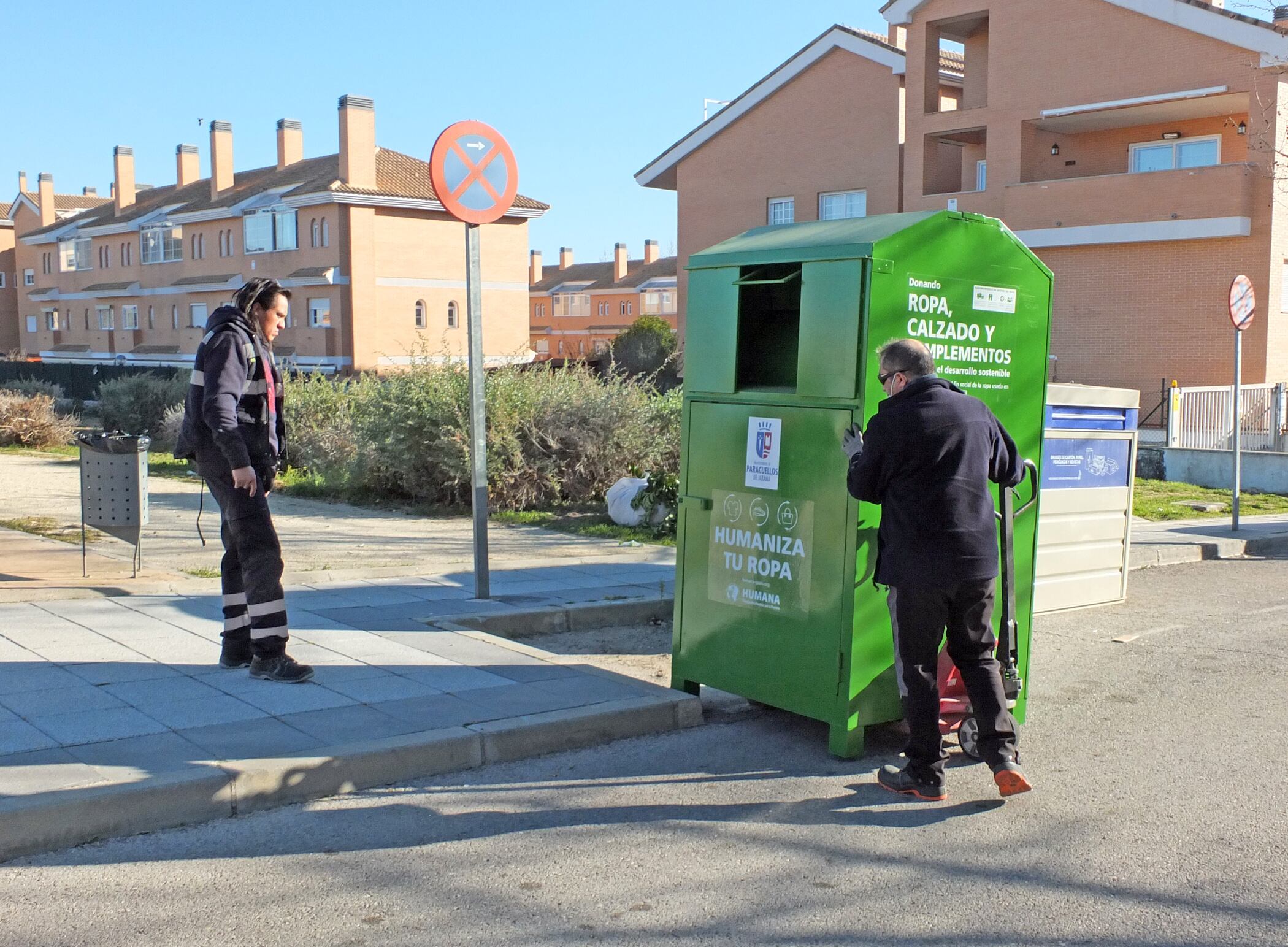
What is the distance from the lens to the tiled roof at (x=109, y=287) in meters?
64.1

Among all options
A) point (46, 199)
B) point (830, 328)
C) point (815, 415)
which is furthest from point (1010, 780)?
point (46, 199)

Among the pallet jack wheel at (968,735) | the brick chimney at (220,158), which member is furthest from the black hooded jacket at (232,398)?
the brick chimney at (220,158)

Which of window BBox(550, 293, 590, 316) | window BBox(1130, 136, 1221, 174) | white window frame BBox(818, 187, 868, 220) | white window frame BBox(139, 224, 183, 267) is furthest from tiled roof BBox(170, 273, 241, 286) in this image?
window BBox(1130, 136, 1221, 174)

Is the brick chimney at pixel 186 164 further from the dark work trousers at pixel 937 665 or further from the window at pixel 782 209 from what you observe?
the dark work trousers at pixel 937 665

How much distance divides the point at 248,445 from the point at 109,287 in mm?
65797

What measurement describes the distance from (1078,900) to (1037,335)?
2877mm

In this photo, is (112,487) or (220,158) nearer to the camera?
(112,487)

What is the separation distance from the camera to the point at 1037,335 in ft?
19.4

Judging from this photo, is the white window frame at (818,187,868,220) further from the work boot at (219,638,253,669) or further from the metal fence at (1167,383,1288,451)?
the work boot at (219,638,253,669)

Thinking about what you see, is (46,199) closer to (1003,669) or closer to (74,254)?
(74,254)

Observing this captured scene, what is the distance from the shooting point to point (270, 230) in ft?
176

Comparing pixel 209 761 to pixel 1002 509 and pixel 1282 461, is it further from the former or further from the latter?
pixel 1282 461

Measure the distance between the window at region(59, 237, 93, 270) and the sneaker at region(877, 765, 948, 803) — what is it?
71748 mm

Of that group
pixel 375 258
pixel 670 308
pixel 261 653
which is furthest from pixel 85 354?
pixel 261 653
